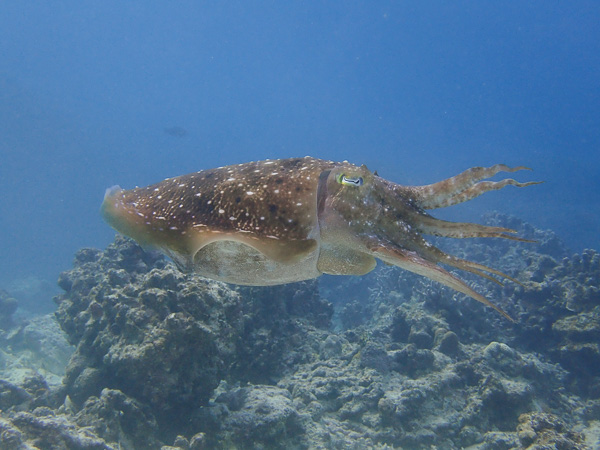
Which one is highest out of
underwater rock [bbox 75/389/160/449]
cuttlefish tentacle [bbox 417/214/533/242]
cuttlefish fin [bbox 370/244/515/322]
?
cuttlefish tentacle [bbox 417/214/533/242]

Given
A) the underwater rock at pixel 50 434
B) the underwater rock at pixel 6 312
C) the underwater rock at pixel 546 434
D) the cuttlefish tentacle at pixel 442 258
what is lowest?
the underwater rock at pixel 50 434

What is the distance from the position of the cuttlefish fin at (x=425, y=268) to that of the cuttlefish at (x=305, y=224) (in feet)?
0.05

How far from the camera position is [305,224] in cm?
262

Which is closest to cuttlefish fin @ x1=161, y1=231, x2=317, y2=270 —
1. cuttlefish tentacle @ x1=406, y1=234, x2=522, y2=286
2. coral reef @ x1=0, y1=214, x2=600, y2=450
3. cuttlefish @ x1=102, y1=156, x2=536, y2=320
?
cuttlefish @ x1=102, y1=156, x2=536, y2=320

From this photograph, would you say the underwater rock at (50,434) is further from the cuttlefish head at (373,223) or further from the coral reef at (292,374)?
the cuttlefish head at (373,223)

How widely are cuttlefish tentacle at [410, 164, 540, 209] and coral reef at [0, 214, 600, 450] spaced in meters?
4.53

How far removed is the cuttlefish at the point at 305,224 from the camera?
8.23 feet

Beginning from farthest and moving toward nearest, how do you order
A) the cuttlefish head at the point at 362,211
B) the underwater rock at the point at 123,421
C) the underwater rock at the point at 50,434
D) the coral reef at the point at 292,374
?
the coral reef at the point at 292,374
the underwater rock at the point at 123,421
the underwater rock at the point at 50,434
the cuttlefish head at the point at 362,211

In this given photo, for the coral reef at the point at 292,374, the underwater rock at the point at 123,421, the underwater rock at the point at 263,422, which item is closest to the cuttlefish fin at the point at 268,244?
the coral reef at the point at 292,374

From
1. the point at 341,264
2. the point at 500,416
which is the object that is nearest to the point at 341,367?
the point at 500,416

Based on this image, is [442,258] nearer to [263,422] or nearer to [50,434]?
[263,422]

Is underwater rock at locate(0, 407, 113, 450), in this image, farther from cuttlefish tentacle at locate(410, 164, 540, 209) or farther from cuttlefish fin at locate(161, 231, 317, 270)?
cuttlefish tentacle at locate(410, 164, 540, 209)

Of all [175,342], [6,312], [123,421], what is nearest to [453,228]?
[175,342]

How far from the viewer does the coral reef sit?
5.52 metres
